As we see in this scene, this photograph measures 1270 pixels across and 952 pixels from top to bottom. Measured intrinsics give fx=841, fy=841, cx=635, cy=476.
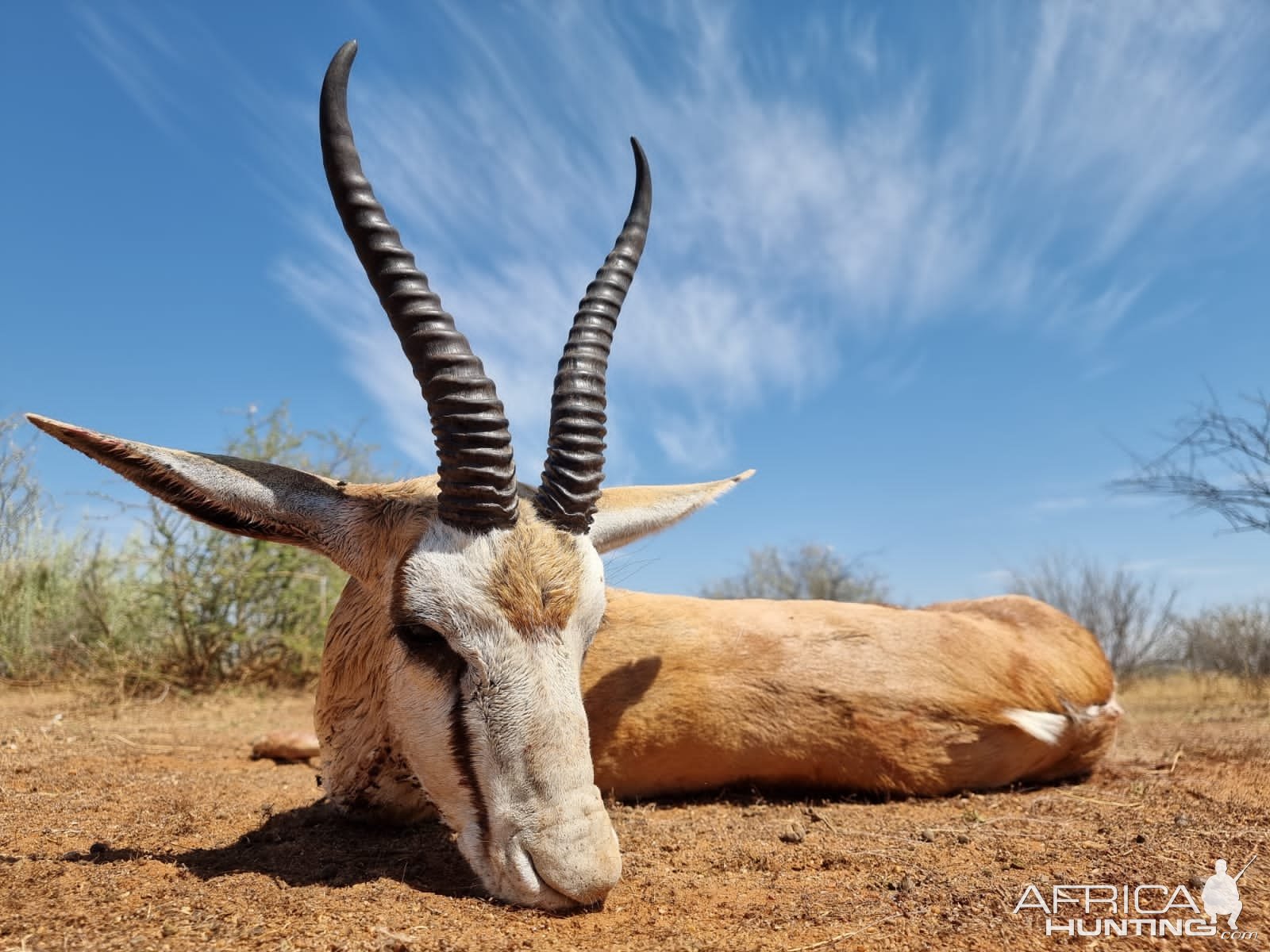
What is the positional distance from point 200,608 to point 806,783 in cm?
909

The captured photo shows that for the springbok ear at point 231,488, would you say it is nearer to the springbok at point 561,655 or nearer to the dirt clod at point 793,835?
the springbok at point 561,655

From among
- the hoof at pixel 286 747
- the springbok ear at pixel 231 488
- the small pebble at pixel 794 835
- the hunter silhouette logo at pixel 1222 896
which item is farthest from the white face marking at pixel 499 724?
the hoof at pixel 286 747

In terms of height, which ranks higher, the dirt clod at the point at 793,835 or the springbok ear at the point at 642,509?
the springbok ear at the point at 642,509

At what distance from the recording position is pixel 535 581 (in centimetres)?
314

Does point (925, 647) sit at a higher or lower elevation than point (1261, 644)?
lower

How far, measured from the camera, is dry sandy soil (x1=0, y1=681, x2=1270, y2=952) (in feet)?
8.39

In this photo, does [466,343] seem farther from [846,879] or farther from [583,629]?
[846,879]

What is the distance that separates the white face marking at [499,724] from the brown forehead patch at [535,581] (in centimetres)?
2

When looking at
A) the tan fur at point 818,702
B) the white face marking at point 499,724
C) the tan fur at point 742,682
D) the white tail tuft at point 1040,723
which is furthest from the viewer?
the white tail tuft at point 1040,723

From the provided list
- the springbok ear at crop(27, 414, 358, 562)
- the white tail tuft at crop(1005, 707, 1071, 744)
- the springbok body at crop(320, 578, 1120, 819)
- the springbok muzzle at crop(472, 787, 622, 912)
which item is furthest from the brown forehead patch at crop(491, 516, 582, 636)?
the white tail tuft at crop(1005, 707, 1071, 744)

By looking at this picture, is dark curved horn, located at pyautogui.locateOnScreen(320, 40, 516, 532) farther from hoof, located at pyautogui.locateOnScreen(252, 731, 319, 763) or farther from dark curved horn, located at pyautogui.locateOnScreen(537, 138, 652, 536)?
hoof, located at pyautogui.locateOnScreen(252, 731, 319, 763)

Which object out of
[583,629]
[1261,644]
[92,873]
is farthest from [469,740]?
[1261,644]

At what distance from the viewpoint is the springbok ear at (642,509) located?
4.39 metres

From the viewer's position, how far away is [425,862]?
3420 mm
